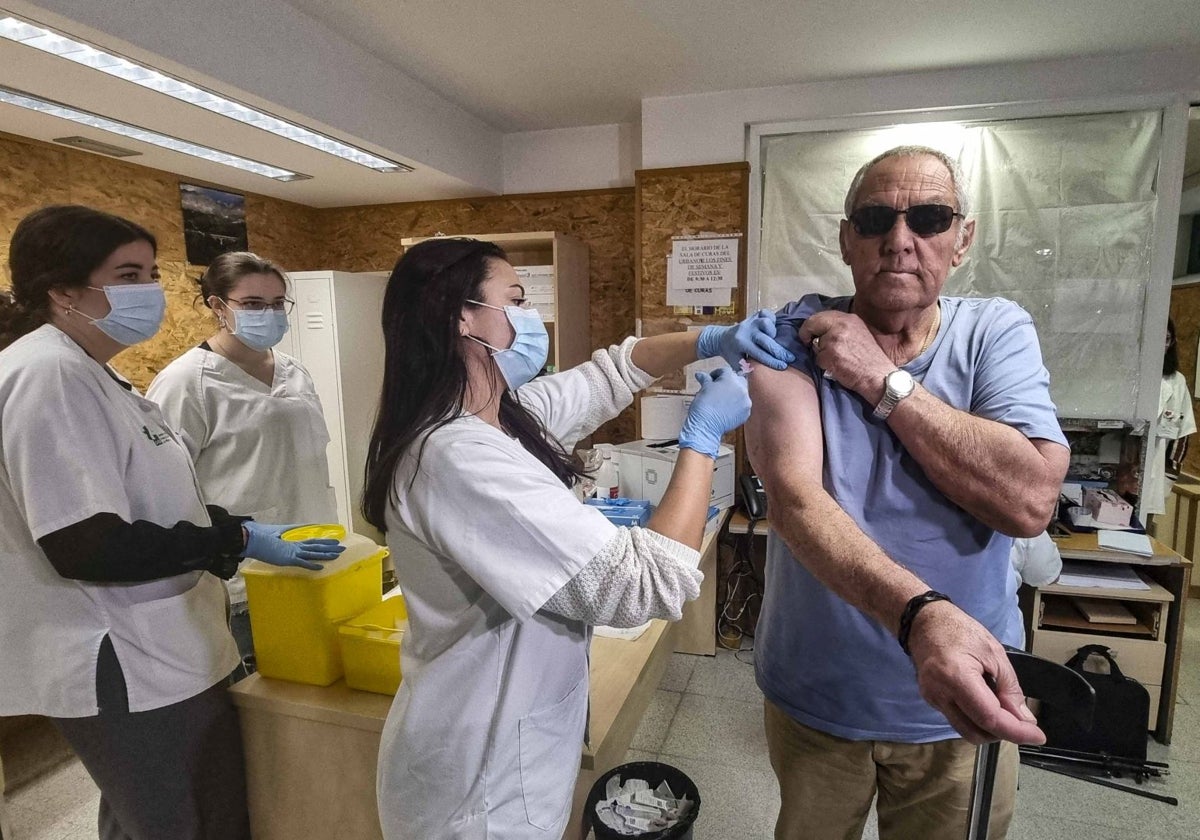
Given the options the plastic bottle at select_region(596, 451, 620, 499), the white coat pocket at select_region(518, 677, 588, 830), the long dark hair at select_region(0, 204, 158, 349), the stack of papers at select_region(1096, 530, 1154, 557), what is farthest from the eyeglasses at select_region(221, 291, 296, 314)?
the stack of papers at select_region(1096, 530, 1154, 557)

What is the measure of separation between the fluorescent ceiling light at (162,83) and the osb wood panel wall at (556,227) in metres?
1.04

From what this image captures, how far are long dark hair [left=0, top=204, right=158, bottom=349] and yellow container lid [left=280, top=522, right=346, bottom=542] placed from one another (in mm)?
749

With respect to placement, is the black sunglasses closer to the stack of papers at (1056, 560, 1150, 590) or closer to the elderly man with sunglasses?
the elderly man with sunglasses

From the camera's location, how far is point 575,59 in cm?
281

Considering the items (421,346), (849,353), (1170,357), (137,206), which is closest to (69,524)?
(421,346)

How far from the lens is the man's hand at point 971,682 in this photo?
0.62 metres

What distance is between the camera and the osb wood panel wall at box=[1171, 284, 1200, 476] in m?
4.50

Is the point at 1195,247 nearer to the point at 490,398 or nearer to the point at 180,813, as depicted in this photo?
the point at 490,398

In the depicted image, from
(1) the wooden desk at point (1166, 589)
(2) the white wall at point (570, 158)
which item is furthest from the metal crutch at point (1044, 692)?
(2) the white wall at point (570, 158)

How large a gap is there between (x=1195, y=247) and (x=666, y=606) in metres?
5.56

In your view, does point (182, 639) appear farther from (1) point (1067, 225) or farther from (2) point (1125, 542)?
(1) point (1067, 225)

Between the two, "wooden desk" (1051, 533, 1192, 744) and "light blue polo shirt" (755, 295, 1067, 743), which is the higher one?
"light blue polo shirt" (755, 295, 1067, 743)

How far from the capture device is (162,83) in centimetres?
210

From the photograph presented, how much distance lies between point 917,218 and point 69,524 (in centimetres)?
169
